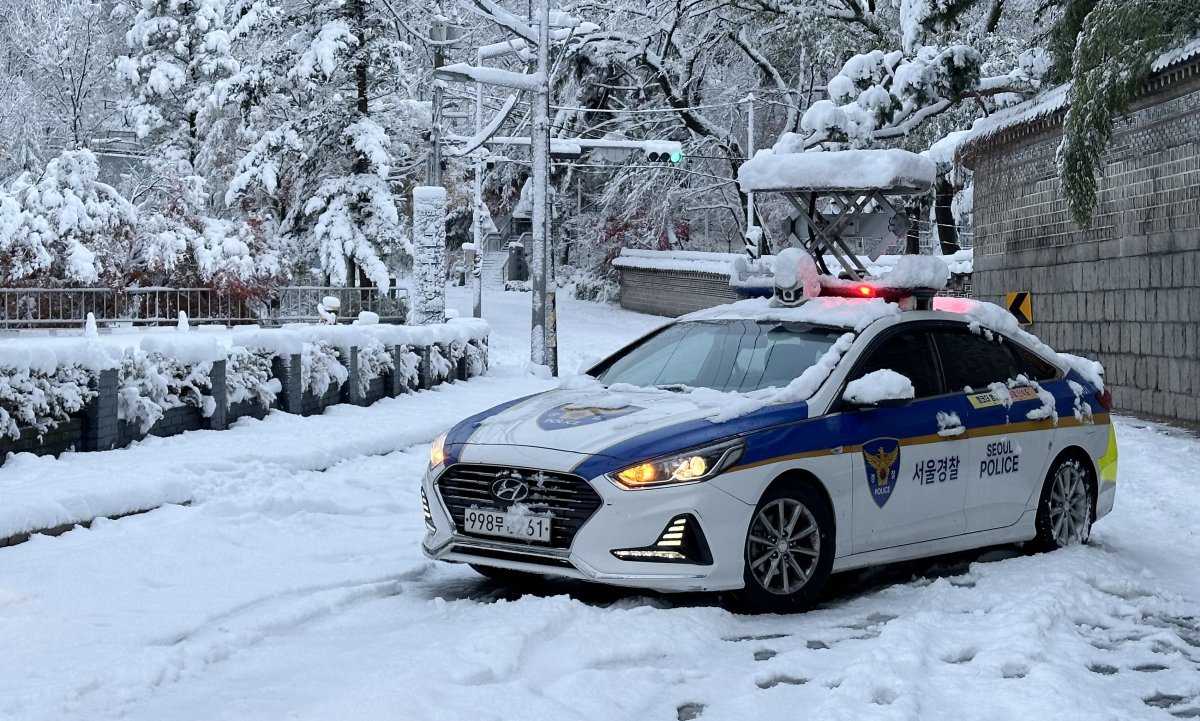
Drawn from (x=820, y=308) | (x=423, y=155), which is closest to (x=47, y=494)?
(x=820, y=308)

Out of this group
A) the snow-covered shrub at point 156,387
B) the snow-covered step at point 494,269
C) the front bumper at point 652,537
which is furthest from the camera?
the snow-covered step at point 494,269

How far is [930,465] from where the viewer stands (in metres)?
8.02

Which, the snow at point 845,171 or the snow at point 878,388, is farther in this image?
the snow at point 845,171

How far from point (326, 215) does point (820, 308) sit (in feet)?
120

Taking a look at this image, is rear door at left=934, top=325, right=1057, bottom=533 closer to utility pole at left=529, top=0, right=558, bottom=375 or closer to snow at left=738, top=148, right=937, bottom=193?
snow at left=738, top=148, right=937, bottom=193

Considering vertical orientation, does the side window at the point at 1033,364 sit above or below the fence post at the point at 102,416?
above

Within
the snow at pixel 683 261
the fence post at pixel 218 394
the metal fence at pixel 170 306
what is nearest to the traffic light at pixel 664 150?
the snow at pixel 683 261

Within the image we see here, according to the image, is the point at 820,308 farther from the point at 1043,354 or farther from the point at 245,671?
the point at 245,671

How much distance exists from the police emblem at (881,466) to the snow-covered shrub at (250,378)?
840cm

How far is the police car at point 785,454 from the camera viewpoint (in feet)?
22.4

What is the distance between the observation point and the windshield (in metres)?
7.91

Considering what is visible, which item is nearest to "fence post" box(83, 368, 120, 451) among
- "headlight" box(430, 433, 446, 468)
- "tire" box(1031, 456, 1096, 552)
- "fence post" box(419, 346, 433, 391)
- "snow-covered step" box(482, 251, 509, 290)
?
"headlight" box(430, 433, 446, 468)

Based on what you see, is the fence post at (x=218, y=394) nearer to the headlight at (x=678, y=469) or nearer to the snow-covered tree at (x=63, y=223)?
the headlight at (x=678, y=469)

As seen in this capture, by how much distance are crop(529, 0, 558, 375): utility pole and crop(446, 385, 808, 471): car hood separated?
17.7m
